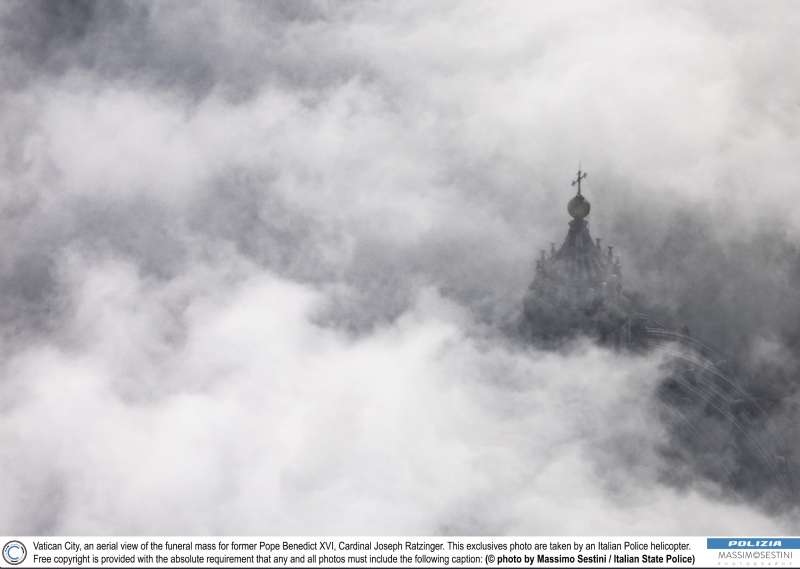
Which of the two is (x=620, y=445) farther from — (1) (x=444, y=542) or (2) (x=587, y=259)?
(1) (x=444, y=542)

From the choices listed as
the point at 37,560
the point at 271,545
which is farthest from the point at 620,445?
the point at 37,560

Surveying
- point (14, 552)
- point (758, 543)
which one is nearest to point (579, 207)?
point (758, 543)

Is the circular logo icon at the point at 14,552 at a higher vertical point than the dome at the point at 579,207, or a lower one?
lower

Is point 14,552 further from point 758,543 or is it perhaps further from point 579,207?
point 579,207

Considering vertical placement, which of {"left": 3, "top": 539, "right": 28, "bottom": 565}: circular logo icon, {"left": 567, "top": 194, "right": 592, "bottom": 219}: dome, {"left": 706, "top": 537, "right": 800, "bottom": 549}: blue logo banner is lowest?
{"left": 3, "top": 539, "right": 28, "bottom": 565}: circular logo icon
